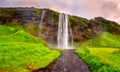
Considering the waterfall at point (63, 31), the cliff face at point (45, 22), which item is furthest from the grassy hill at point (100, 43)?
the waterfall at point (63, 31)

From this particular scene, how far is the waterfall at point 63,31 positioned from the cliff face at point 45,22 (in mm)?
2558

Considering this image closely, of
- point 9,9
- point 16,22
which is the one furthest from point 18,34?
point 9,9

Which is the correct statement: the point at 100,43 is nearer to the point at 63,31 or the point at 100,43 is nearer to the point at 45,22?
the point at 63,31

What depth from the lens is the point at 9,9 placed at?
17425 centimetres

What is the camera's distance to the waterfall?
14529 cm

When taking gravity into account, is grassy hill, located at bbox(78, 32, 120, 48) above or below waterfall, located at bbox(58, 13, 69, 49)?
below

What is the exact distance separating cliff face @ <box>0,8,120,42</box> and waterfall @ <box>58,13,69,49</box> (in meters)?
2.56

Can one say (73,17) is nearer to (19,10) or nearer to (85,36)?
(85,36)

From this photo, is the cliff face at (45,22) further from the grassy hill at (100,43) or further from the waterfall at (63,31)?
the grassy hill at (100,43)

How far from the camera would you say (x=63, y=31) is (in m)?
154

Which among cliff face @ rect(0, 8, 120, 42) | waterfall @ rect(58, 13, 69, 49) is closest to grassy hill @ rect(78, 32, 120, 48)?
cliff face @ rect(0, 8, 120, 42)

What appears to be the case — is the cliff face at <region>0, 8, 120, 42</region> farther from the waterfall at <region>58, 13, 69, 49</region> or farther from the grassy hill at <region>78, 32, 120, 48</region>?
the grassy hill at <region>78, 32, 120, 48</region>

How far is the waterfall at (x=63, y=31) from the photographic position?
145288 millimetres

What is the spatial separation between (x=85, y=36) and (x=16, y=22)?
1654 inches
